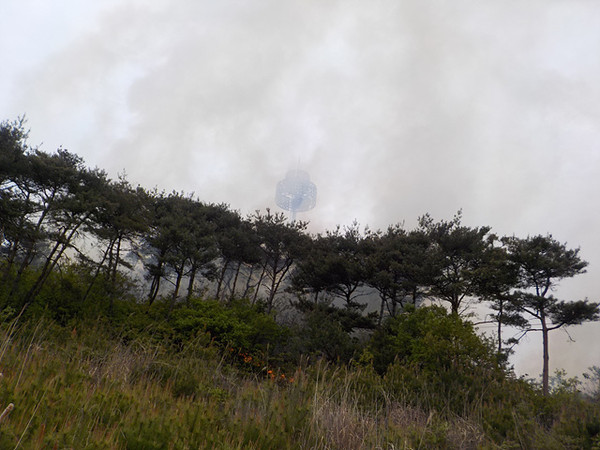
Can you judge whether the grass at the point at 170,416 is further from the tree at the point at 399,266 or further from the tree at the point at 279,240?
the tree at the point at 279,240

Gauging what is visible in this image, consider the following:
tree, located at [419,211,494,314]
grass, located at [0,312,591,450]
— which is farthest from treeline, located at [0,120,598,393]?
grass, located at [0,312,591,450]

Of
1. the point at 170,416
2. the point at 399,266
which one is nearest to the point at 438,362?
the point at 170,416

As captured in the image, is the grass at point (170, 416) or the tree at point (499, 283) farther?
the tree at point (499, 283)

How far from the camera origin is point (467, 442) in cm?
466

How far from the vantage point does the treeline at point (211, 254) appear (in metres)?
14.2

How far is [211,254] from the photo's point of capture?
21094mm

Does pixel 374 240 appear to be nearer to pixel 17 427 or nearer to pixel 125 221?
pixel 125 221

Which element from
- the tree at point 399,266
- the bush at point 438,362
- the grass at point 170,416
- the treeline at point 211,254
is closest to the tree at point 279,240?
the treeline at point 211,254

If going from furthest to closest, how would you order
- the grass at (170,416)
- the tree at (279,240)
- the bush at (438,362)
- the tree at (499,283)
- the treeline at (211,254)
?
the tree at (279,240) < the tree at (499,283) < the treeline at (211,254) < the bush at (438,362) < the grass at (170,416)

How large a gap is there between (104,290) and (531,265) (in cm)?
2470

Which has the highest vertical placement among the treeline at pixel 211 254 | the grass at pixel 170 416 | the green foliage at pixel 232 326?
the treeline at pixel 211 254

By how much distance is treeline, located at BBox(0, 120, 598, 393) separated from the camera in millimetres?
14188

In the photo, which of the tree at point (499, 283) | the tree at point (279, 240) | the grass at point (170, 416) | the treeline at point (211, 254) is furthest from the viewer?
the tree at point (279, 240)

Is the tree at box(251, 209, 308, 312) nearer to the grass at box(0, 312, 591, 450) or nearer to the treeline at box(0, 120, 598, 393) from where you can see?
the treeline at box(0, 120, 598, 393)
